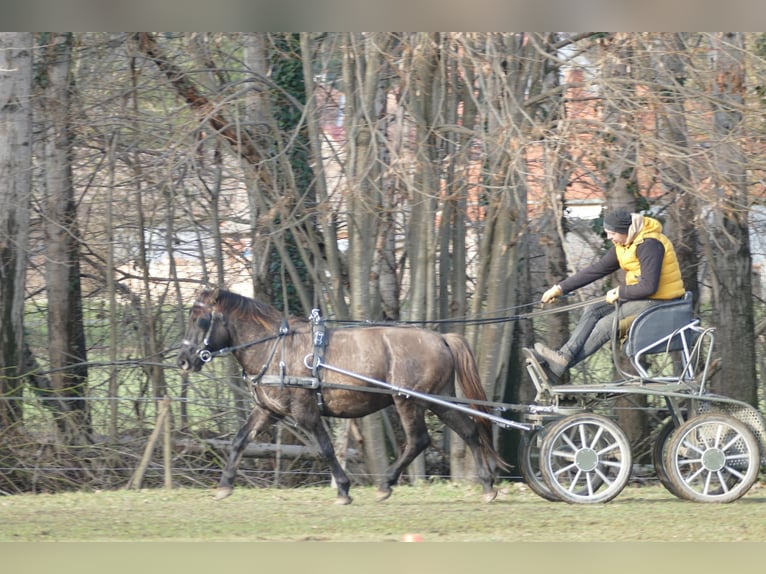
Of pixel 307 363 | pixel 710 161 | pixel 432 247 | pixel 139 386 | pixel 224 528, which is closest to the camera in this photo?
pixel 224 528

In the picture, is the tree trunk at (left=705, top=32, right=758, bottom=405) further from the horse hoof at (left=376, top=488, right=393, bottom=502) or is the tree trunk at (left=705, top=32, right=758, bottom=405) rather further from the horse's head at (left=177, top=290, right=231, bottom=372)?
the horse's head at (left=177, top=290, right=231, bottom=372)

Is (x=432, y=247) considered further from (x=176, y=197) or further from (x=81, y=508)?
(x=81, y=508)

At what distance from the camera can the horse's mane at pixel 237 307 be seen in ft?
28.9

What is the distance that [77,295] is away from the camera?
13453mm

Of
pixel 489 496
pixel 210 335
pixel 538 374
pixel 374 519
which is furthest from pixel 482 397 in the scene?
pixel 210 335

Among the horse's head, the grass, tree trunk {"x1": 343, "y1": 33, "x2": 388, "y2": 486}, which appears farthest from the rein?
tree trunk {"x1": 343, "y1": 33, "x2": 388, "y2": 486}

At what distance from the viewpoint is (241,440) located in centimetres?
885

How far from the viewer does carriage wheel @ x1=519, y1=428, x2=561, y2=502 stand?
868cm

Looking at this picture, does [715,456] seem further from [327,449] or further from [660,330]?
[327,449]

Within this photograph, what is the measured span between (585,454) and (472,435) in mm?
914

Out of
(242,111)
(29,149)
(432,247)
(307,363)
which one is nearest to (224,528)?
(307,363)

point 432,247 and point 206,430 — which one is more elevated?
point 432,247

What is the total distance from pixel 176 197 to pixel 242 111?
135cm

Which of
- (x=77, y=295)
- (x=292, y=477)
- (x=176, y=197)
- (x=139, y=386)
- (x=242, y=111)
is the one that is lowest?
(x=292, y=477)
